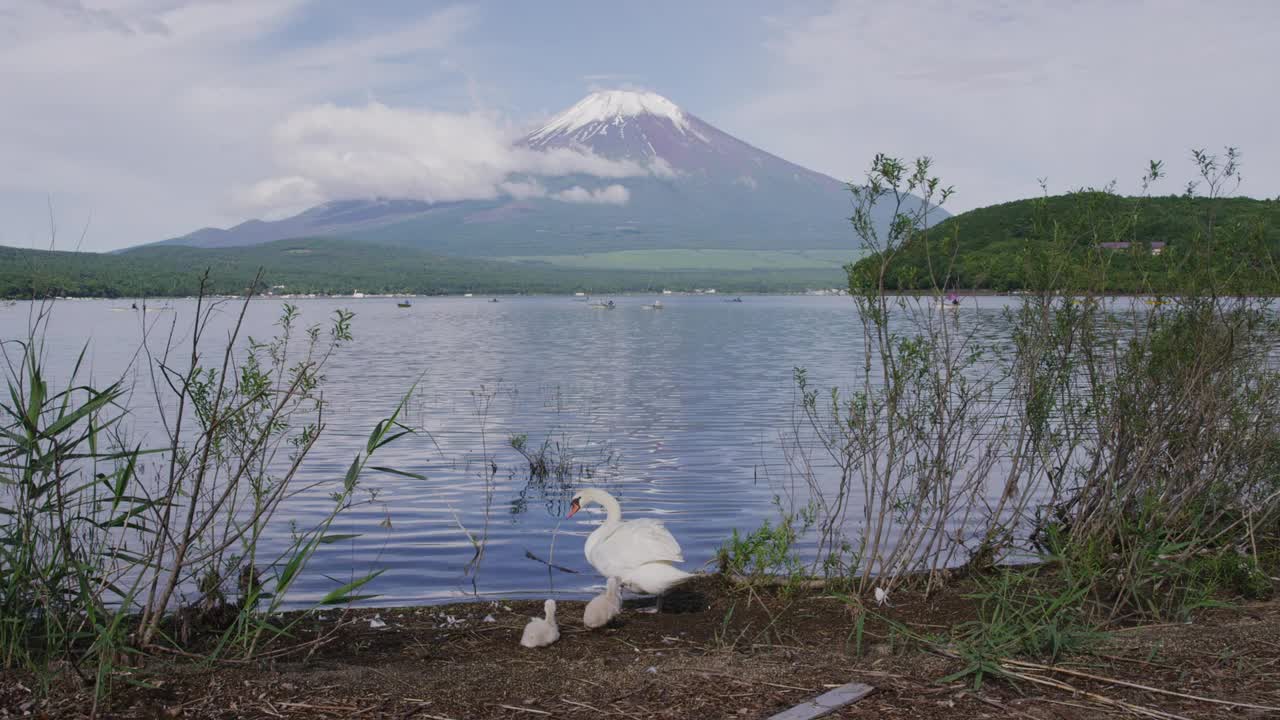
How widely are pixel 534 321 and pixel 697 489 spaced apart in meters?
→ 58.1

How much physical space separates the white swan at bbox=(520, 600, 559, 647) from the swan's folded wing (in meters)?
1.07

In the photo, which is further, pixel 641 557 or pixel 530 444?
pixel 530 444

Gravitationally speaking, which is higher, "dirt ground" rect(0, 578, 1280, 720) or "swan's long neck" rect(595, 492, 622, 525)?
"swan's long neck" rect(595, 492, 622, 525)

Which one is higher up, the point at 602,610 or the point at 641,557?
the point at 641,557

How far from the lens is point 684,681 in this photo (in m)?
4.65

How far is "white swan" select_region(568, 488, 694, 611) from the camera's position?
22.0 ft

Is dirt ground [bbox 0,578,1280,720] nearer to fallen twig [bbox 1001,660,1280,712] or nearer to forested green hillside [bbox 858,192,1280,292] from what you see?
fallen twig [bbox 1001,660,1280,712]

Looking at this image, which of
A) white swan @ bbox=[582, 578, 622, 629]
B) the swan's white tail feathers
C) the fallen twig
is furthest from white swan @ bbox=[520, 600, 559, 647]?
the fallen twig

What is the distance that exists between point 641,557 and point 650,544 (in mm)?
97

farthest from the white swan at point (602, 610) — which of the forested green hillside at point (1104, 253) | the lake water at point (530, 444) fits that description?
the forested green hillside at point (1104, 253)

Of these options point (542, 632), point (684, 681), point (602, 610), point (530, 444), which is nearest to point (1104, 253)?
point (602, 610)

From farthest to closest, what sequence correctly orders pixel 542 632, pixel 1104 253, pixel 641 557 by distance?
pixel 1104 253, pixel 641 557, pixel 542 632

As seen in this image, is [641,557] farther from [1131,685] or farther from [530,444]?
[530,444]

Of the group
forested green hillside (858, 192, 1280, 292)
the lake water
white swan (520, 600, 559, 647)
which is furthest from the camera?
the lake water
